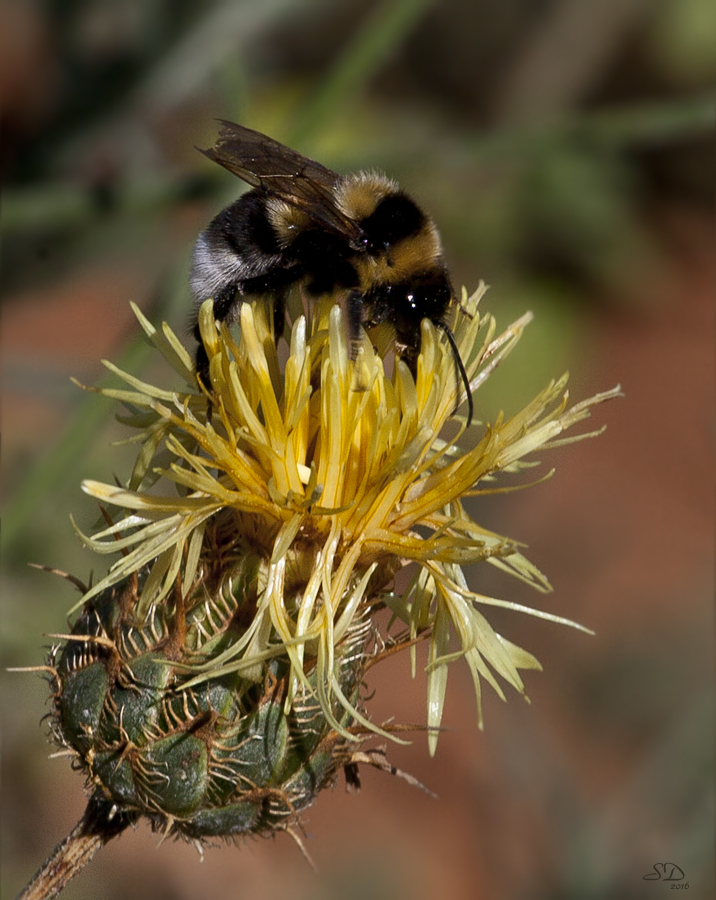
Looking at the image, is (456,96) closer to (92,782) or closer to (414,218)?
(414,218)

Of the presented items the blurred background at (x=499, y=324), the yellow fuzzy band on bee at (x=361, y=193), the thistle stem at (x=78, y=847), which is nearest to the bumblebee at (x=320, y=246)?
the yellow fuzzy band on bee at (x=361, y=193)

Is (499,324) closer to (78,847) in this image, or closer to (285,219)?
(285,219)

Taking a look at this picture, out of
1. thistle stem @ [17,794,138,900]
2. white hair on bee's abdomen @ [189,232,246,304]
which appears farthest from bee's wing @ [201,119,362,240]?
thistle stem @ [17,794,138,900]

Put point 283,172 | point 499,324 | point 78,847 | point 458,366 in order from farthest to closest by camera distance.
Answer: point 499,324, point 283,172, point 458,366, point 78,847

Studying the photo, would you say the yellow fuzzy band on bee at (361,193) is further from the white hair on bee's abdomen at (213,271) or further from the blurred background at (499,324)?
the blurred background at (499,324)

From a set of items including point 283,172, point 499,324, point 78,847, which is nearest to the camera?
point 78,847

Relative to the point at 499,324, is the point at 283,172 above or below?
below

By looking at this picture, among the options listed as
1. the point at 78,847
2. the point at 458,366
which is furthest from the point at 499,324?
the point at 78,847
